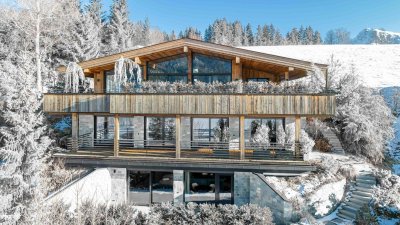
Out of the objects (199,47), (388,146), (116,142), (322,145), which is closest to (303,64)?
(199,47)

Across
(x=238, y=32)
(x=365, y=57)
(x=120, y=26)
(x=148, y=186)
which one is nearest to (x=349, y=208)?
(x=148, y=186)

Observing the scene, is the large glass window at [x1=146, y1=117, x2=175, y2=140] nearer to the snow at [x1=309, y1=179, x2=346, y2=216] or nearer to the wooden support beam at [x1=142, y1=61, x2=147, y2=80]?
the wooden support beam at [x1=142, y1=61, x2=147, y2=80]

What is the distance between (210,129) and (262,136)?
3202mm

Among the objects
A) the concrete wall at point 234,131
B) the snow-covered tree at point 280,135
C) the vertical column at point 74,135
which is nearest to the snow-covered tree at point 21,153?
the vertical column at point 74,135

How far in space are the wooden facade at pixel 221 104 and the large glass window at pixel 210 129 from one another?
2.70 meters

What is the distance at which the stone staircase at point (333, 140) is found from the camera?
18852 millimetres

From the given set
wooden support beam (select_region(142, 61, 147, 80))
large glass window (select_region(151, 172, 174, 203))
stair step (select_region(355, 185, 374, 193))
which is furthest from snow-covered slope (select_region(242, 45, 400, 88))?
large glass window (select_region(151, 172, 174, 203))

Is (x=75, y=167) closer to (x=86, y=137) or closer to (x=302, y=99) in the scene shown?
(x=86, y=137)

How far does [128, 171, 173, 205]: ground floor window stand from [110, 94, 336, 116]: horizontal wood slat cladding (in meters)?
3.62

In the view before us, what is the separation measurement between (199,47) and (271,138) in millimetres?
7170

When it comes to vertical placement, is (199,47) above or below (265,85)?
above

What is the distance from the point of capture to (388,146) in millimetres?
21719

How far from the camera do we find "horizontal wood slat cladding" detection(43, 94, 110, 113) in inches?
614

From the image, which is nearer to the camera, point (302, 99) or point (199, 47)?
point (302, 99)
